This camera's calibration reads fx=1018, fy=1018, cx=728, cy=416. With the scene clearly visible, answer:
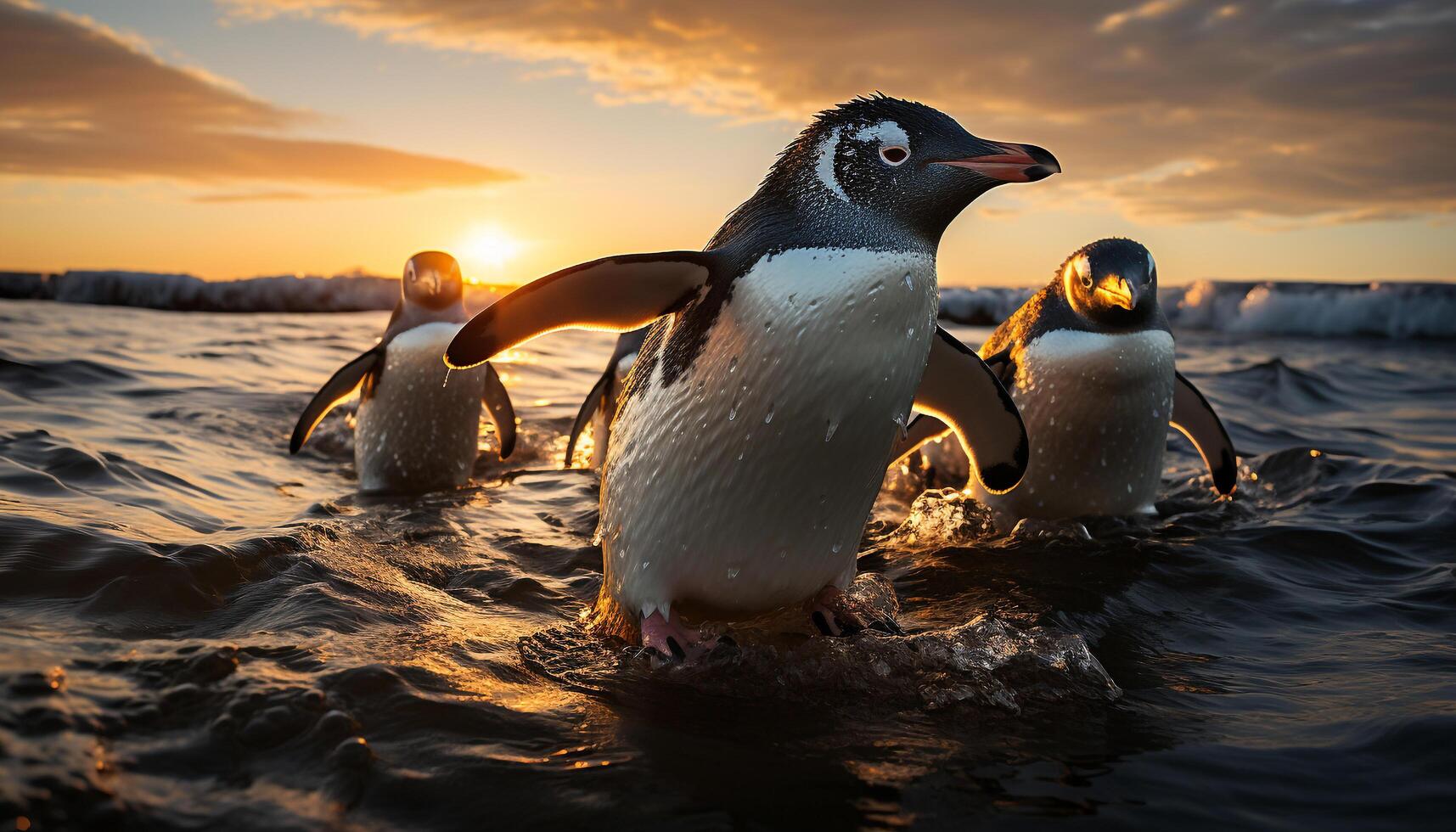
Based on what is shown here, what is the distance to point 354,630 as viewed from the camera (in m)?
2.75

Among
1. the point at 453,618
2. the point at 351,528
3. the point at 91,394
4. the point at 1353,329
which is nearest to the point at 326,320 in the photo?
the point at 91,394

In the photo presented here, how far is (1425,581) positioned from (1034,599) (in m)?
1.84

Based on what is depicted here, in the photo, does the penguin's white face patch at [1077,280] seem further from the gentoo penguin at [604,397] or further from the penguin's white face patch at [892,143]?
the gentoo penguin at [604,397]

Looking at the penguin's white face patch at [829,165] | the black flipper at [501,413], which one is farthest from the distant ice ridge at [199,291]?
the penguin's white face patch at [829,165]

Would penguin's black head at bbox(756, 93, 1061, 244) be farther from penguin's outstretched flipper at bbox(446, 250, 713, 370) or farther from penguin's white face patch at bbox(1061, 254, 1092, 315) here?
penguin's white face patch at bbox(1061, 254, 1092, 315)

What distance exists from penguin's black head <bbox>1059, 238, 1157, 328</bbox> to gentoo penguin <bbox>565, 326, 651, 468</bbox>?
2.60 meters

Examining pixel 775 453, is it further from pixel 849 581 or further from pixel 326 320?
pixel 326 320

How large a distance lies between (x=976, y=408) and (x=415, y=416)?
3331 mm

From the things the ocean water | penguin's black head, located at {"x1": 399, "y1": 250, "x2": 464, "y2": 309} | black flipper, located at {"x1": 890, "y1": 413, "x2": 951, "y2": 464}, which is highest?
penguin's black head, located at {"x1": 399, "y1": 250, "x2": 464, "y2": 309}

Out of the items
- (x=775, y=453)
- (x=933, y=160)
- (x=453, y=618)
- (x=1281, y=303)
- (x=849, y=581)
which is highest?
(x=1281, y=303)

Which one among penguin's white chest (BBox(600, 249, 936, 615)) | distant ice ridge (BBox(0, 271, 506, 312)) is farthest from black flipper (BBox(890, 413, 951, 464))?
distant ice ridge (BBox(0, 271, 506, 312))

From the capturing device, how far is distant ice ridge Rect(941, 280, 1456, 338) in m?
22.8

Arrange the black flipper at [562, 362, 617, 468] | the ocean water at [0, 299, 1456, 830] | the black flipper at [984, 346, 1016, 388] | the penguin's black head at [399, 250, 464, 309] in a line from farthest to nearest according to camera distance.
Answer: the black flipper at [562, 362, 617, 468]
the penguin's black head at [399, 250, 464, 309]
the black flipper at [984, 346, 1016, 388]
the ocean water at [0, 299, 1456, 830]

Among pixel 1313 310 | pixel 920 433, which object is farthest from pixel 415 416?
pixel 1313 310
